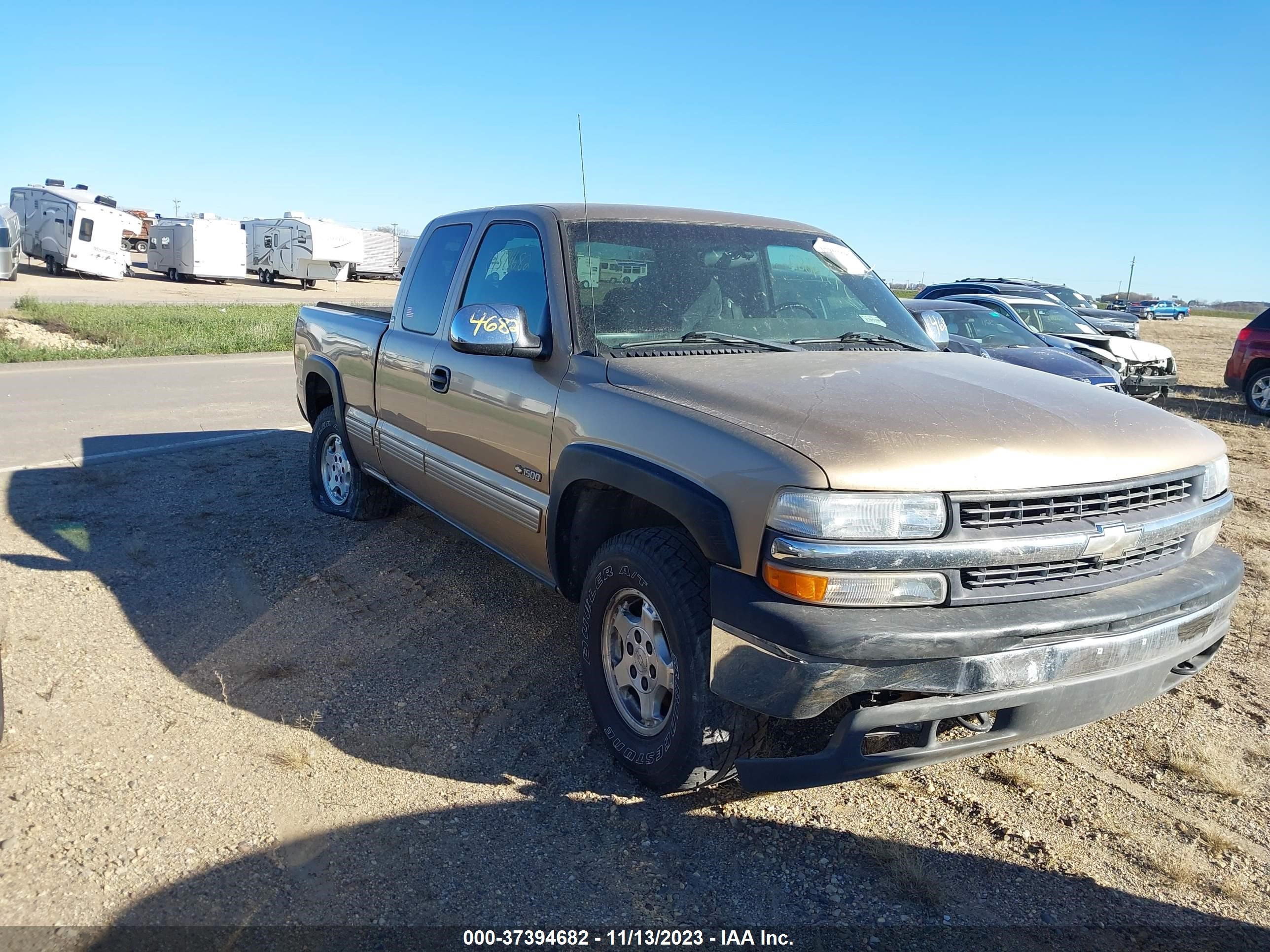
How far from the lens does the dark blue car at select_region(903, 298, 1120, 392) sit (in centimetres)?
1014

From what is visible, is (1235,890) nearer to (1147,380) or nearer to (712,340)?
(712,340)

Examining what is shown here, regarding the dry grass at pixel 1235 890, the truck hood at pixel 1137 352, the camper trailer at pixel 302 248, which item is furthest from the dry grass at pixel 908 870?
the camper trailer at pixel 302 248

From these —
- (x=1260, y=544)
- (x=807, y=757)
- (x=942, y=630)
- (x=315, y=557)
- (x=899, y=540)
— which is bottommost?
(x=1260, y=544)

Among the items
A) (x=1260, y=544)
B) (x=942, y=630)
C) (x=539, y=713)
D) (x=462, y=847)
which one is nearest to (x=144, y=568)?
(x=539, y=713)

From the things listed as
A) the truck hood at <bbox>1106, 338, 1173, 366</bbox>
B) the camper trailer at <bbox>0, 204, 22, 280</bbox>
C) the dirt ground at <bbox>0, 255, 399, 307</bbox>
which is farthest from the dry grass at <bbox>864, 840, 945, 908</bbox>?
the camper trailer at <bbox>0, 204, 22, 280</bbox>

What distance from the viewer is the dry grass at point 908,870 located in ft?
9.20

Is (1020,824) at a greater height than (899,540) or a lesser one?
lesser

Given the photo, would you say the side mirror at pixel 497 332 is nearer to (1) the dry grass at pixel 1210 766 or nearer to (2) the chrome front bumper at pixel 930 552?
(2) the chrome front bumper at pixel 930 552

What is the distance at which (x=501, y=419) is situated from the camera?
4.14m

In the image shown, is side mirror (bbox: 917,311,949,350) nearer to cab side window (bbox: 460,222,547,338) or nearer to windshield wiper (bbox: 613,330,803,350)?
windshield wiper (bbox: 613,330,803,350)

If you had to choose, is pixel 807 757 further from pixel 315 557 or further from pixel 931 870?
pixel 315 557

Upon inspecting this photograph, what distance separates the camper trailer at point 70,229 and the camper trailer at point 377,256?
11.0 meters

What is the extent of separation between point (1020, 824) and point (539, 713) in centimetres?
178

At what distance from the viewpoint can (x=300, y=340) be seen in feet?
22.6
